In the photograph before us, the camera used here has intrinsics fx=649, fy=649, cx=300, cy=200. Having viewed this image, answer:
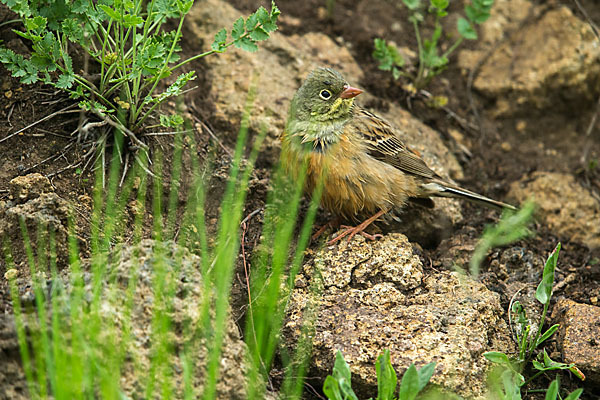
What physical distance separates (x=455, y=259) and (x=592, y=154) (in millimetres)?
2592

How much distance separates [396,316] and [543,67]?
3.94 m

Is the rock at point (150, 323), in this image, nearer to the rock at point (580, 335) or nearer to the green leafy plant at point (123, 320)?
the green leafy plant at point (123, 320)

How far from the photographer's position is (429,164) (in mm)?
5992

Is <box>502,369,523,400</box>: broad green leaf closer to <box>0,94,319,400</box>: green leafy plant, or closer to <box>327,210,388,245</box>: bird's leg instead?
<box>0,94,319,400</box>: green leafy plant

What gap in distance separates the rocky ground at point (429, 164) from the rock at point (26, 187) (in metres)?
0.01

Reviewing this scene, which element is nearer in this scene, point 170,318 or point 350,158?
point 170,318

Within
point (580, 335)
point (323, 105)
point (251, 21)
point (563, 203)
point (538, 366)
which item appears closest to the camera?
point (538, 366)

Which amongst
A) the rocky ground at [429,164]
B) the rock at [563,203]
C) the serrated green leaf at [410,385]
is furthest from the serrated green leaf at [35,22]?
the rock at [563,203]

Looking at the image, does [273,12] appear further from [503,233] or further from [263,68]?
[503,233]

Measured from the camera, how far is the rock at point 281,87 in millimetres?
5762

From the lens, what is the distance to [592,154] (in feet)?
22.2

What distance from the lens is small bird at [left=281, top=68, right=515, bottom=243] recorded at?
5145 mm

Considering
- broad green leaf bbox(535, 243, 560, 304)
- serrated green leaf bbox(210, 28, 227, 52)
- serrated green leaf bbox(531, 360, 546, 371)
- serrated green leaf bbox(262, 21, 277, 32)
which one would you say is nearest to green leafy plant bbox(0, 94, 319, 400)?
serrated green leaf bbox(210, 28, 227, 52)

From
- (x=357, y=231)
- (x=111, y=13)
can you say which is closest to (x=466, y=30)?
(x=357, y=231)
